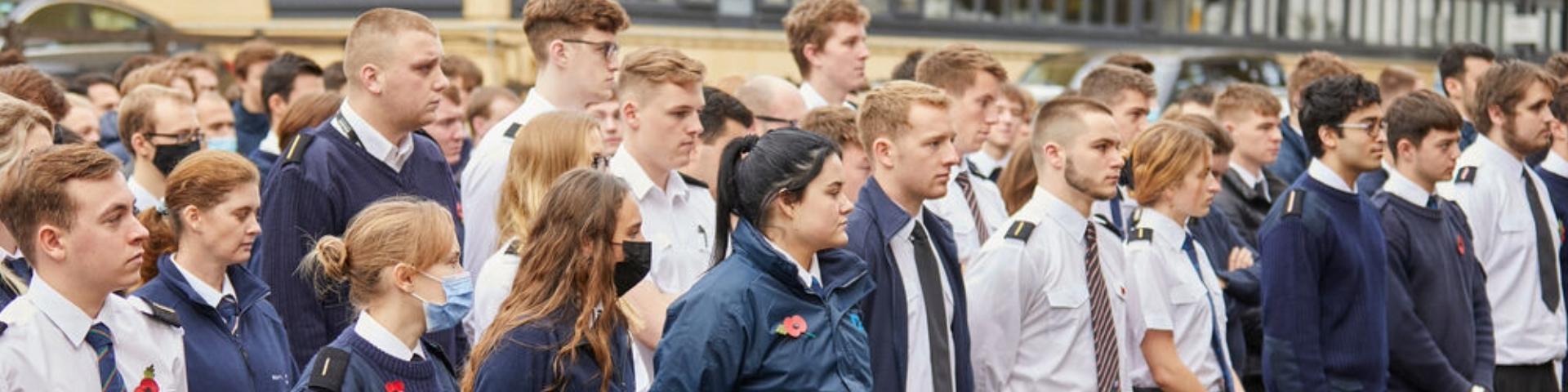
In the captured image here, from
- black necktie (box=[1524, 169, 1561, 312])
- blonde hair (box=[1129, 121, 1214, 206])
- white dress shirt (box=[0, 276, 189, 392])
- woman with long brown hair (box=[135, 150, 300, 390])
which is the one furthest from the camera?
black necktie (box=[1524, 169, 1561, 312])

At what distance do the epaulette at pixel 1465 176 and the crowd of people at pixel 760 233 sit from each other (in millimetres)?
18

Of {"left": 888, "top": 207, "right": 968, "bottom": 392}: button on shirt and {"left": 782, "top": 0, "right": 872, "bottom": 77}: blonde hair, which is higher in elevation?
{"left": 782, "top": 0, "right": 872, "bottom": 77}: blonde hair

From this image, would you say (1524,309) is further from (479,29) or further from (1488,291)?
(479,29)

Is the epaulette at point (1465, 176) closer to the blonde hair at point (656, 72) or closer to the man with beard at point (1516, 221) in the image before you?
the man with beard at point (1516, 221)

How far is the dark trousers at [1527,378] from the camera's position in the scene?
946 cm

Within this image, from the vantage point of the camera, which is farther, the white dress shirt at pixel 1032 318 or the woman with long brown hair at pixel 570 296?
the white dress shirt at pixel 1032 318

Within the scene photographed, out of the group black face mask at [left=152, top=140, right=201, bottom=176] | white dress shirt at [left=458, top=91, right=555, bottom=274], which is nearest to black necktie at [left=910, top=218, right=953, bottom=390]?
white dress shirt at [left=458, top=91, right=555, bottom=274]

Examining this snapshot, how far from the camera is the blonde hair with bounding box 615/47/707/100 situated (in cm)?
723

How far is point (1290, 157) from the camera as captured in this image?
1194 centimetres

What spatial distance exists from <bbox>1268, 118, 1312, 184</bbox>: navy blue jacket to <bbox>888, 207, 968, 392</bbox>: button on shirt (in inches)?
219

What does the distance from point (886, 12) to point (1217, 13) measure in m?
8.75

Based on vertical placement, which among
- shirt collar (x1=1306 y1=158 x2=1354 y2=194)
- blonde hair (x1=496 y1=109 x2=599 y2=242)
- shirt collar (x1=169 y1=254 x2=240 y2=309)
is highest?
blonde hair (x1=496 y1=109 x2=599 y2=242)

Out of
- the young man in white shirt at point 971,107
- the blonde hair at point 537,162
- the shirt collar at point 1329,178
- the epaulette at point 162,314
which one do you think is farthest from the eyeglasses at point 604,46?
the shirt collar at point 1329,178

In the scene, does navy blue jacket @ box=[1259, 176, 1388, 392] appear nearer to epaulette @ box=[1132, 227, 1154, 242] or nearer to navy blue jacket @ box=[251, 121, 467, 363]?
epaulette @ box=[1132, 227, 1154, 242]
